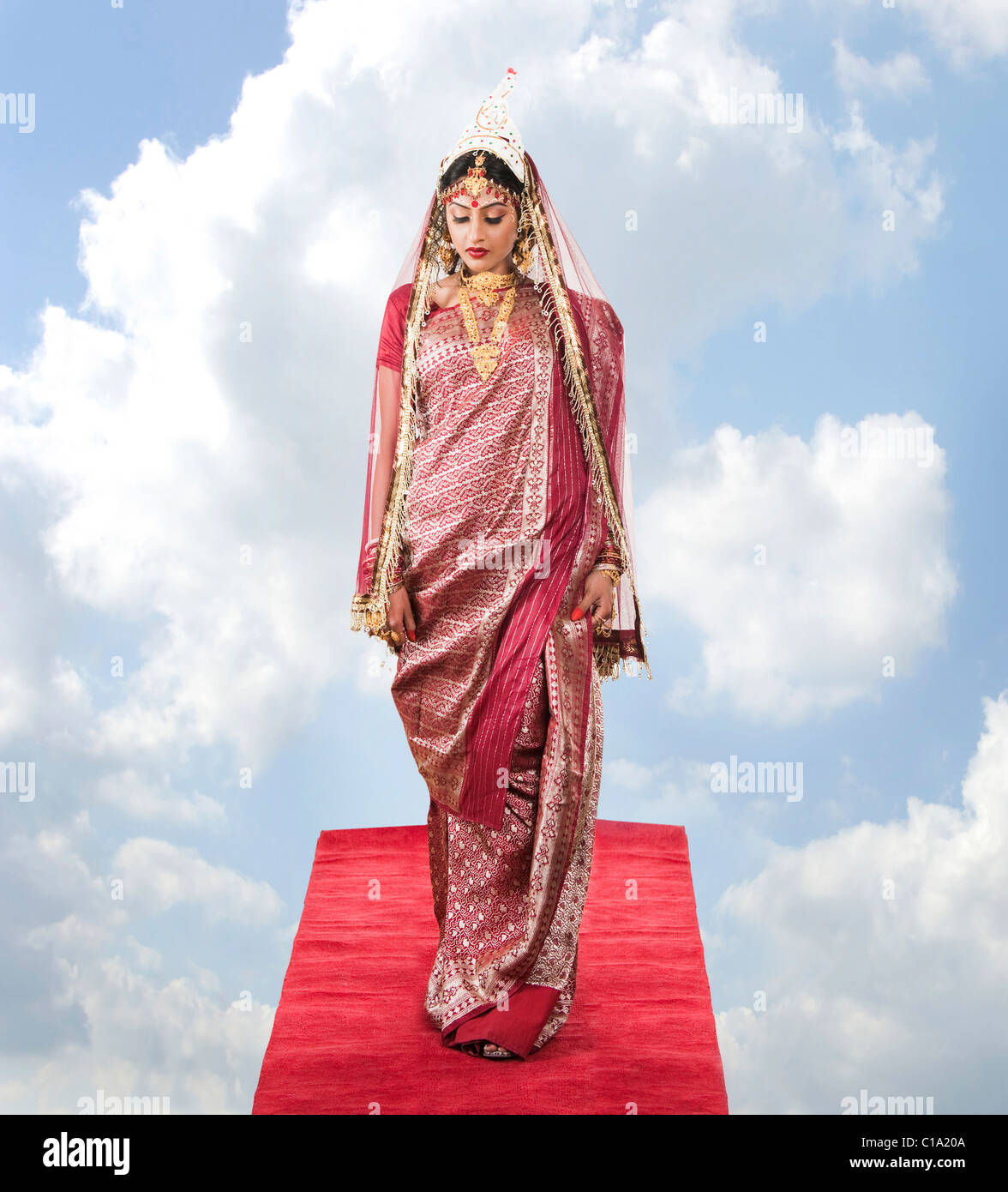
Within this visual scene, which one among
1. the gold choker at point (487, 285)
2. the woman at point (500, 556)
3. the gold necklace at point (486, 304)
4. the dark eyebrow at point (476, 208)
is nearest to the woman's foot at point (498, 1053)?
the woman at point (500, 556)

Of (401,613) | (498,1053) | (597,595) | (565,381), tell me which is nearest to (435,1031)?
(498,1053)

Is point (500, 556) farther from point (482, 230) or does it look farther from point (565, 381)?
point (482, 230)

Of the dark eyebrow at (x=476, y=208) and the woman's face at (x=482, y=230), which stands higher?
the dark eyebrow at (x=476, y=208)

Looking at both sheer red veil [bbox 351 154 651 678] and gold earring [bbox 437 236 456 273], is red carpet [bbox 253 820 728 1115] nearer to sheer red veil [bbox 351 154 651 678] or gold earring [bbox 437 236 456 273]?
sheer red veil [bbox 351 154 651 678]

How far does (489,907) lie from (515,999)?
280 mm

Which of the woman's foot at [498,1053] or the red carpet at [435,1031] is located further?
the woman's foot at [498,1053]

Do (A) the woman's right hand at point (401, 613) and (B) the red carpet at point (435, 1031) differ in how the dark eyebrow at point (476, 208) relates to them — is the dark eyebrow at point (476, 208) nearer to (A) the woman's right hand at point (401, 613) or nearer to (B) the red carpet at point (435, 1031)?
(A) the woman's right hand at point (401, 613)

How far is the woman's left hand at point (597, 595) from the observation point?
454cm

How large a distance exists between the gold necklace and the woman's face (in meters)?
0.04

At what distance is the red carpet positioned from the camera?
408 cm

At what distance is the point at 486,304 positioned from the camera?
4523mm

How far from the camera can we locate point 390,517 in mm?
4602
